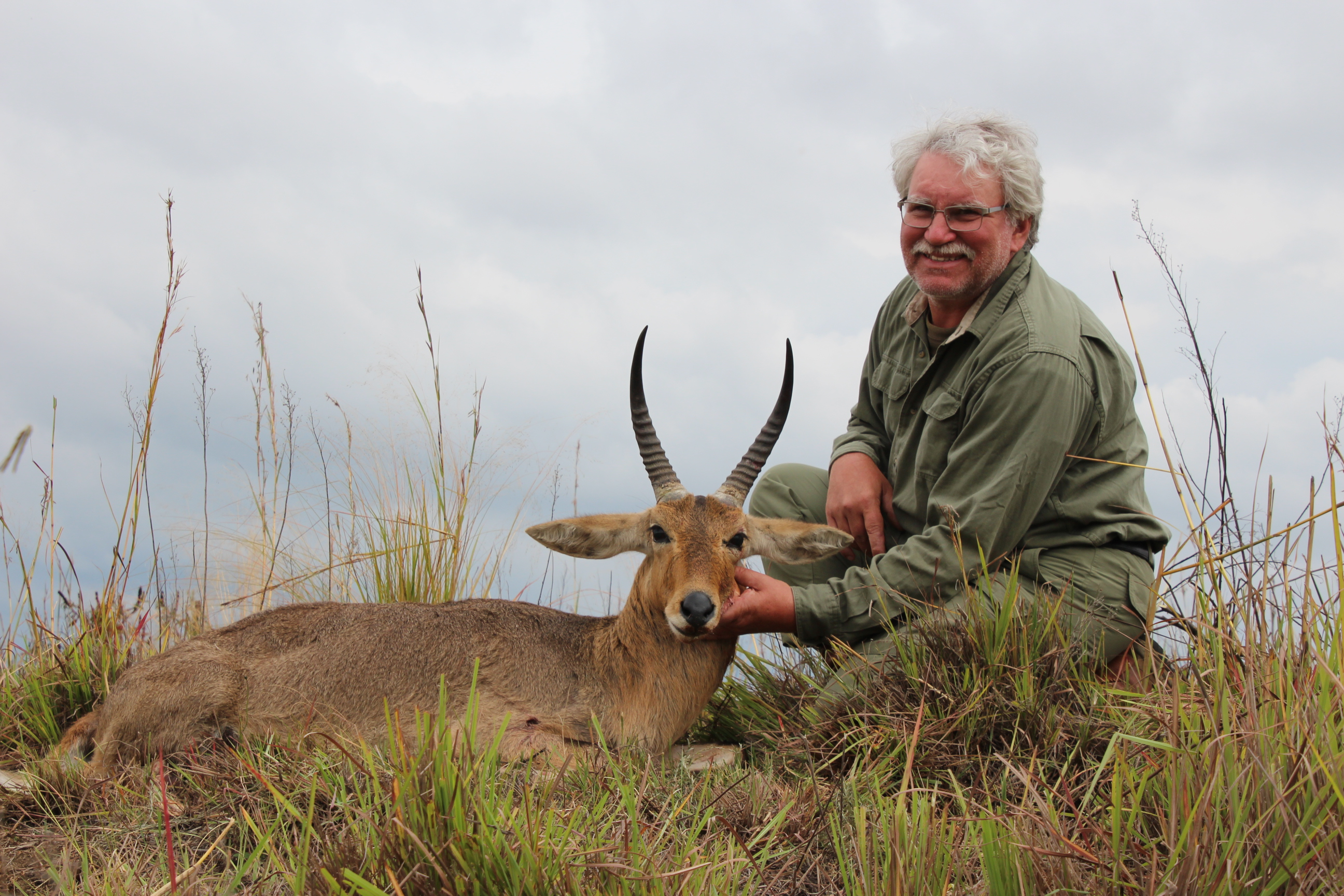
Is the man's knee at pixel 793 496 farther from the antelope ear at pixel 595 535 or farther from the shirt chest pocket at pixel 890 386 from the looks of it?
the antelope ear at pixel 595 535

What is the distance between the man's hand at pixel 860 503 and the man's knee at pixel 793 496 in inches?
16.0

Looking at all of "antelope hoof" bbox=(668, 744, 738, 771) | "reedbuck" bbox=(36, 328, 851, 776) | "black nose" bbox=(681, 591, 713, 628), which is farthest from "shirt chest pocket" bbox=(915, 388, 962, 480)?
"antelope hoof" bbox=(668, 744, 738, 771)

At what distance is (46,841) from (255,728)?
1.10 meters

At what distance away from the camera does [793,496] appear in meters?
6.49

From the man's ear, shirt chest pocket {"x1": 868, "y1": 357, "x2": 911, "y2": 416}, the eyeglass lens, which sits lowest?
the man's ear

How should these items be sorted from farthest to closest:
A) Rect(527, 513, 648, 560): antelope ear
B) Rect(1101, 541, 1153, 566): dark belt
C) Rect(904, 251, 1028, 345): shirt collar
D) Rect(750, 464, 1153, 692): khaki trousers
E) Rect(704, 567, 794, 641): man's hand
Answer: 1. Rect(527, 513, 648, 560): antelope ear
2. Rect(904, 251, 1028, 345): shirt collar
3. Rect(1101, 541, 1153, 566): dark belt
4. Rect(704, 567, 794, 641): man's hand
5. Rect(750, 464, 1153, 692): khaki trousers

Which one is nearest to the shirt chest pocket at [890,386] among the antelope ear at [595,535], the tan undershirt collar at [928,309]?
the tan undershirt collar at [928,309]

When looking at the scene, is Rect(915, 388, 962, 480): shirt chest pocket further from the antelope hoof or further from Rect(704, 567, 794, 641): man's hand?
the antelope hoof

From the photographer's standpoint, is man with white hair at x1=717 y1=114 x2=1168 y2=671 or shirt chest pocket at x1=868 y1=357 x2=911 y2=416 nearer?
man with white hair at x1=717 y1=114 x2=1168 y2=671

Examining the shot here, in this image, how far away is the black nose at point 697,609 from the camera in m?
4.65

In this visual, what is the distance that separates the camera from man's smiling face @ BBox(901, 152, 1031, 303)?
536cm

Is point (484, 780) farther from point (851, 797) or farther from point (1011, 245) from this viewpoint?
point (1011, 245)

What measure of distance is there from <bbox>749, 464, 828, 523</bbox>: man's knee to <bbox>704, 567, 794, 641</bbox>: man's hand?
1.30m

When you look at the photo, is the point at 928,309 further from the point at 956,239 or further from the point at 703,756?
the point at 703,756
